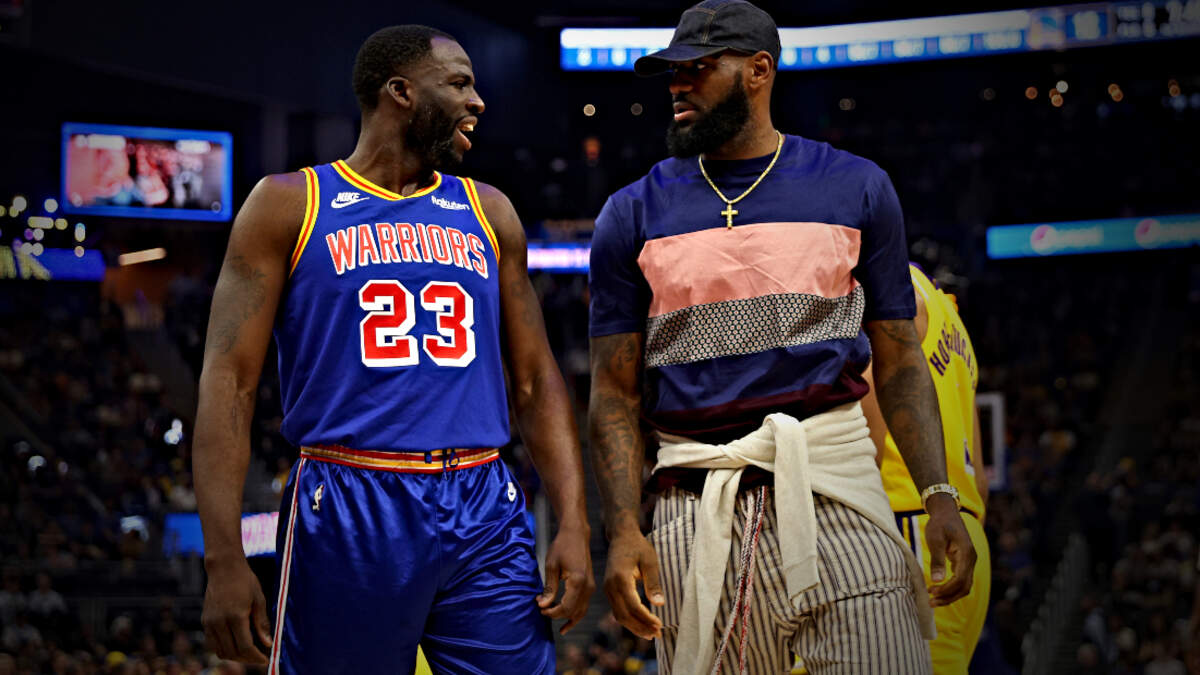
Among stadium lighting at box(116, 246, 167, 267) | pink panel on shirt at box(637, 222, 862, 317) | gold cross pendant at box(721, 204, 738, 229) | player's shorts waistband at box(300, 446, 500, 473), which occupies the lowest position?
player's shorts waistband at box(300, 446, 500, 473)

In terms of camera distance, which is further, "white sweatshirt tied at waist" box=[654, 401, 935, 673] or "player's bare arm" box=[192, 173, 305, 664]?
"white sweatshirt tied at waist" box=[654, 401, 935, 673]

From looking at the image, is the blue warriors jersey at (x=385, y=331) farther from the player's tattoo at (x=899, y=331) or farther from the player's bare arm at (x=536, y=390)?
the player's tattoo at (x=899, y=331)

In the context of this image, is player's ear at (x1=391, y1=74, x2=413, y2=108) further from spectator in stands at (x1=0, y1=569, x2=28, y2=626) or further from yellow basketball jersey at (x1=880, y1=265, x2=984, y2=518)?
spectator in stands at (x1=0, y1=569, x2=28, y2=626)

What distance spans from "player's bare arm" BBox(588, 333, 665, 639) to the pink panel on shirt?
0.19 meters

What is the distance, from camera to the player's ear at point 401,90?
3312mm

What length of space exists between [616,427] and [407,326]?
1.92 feet

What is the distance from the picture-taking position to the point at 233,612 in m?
2.80

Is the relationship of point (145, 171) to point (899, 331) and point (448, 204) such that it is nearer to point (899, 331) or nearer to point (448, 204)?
point (448, 204)

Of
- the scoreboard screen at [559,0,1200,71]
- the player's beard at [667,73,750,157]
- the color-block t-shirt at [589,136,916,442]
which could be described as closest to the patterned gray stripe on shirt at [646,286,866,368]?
the color-block t-shirt at [589,136,916,442]

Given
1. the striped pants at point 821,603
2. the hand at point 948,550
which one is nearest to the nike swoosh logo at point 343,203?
the striped pants at point 821,603

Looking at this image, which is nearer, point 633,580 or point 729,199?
point 633,580

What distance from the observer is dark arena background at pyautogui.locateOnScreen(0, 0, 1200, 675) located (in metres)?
13.7

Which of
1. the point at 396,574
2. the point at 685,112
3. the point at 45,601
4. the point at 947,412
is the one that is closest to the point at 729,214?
the point at 685,112

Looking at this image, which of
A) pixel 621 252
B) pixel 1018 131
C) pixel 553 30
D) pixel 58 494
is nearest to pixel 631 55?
pixel 553 30
